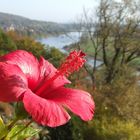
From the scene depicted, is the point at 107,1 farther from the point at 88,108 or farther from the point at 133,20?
the point at 88,108

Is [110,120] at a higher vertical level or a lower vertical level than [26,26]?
higher

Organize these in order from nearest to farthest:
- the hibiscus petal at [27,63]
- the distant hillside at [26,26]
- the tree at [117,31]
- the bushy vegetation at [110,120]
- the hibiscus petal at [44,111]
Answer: the hibiscus petal at [44,111], the hibiscus petal at [27,63], the bushy vegetation at [110,120], the tree at [117,31], the distant hillside at [26,26]

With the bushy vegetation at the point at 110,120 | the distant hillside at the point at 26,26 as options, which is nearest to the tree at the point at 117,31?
the bushy vegetation at the point at 110,120

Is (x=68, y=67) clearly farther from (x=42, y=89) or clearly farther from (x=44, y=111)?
(x=44, y=111)

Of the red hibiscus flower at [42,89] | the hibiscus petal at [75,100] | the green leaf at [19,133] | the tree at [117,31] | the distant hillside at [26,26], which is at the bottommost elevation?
the distant hillside at [26,26]

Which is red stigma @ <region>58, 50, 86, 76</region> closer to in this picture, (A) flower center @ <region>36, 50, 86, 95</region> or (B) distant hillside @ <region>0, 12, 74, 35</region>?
(A) flower center @ <region>36, 50, 86, 95</region>

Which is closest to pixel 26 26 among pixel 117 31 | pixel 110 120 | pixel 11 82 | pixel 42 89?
pixel 117 31

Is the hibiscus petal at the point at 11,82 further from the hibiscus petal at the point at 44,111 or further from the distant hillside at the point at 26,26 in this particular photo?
the distant hillside at the point at 26,26
